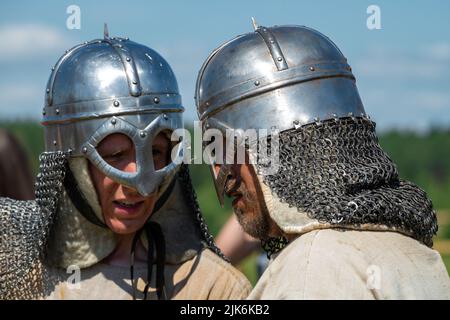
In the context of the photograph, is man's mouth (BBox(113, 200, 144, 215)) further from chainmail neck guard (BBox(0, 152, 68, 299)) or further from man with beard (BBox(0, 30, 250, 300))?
chainmail neck guard (BBox(0, 152, 68, 299))

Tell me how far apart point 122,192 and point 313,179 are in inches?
54.7

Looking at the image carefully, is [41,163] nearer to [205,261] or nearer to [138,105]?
[138,105]

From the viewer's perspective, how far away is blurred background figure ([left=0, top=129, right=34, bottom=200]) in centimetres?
834

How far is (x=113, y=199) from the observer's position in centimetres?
558

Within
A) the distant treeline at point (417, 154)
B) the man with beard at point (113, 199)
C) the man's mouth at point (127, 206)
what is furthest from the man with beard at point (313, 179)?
the distant treeline at point (417, 154)

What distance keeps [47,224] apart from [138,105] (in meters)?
0.89

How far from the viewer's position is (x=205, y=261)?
5699mm

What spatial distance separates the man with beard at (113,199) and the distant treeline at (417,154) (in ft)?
73.1

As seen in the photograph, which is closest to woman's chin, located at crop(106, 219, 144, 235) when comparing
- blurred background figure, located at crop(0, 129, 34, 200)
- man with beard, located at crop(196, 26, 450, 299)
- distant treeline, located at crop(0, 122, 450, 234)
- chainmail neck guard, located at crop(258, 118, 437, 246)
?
man with beard, located at crop(196, 26, 450, 299)

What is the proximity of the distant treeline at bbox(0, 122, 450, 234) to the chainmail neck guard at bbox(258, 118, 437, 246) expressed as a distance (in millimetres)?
23345

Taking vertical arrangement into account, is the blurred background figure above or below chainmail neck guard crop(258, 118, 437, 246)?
below

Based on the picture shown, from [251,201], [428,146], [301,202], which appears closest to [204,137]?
[251,201]

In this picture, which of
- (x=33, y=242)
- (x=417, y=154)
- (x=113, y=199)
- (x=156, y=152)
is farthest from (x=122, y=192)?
(x=417, y=154)

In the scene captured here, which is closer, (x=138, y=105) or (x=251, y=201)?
(x=251, y=201)
